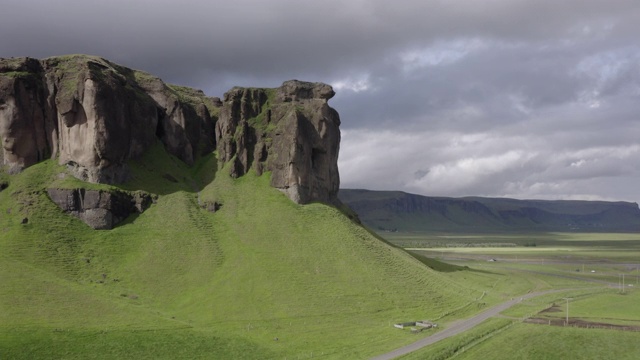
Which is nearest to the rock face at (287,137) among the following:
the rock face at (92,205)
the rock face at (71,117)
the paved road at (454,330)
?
the rock face at (71,117)

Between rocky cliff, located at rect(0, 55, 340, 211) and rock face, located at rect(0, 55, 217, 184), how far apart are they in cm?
26

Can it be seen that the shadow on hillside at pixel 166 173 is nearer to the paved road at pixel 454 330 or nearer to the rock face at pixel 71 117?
the rock face at pixel 71 117

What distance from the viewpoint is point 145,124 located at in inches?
5915

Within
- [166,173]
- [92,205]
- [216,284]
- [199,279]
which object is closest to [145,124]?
[166,173]

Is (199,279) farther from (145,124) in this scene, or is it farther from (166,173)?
(145,124)

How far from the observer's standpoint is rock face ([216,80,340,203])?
145 meters

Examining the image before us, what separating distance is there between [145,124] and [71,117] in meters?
22.0

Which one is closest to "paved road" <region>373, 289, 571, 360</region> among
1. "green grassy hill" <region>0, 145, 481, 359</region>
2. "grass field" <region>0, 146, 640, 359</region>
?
"grass field" <region>0, 146, 640, 359</region>

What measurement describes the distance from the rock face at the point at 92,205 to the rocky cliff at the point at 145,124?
22.7 ft

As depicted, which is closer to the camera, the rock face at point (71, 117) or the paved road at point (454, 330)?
the paved road at point (454, 330)

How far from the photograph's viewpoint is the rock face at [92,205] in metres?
122

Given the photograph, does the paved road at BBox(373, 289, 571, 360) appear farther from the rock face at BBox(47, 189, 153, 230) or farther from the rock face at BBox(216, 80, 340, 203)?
the rock face at BBox(47, 189, 153, 230)

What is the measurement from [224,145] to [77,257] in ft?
198

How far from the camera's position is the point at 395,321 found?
96.8 m
